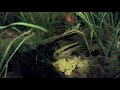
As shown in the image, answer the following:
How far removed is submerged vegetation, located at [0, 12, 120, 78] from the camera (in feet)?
5.87

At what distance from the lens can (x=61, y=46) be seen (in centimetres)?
183

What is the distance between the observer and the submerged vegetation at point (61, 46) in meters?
1.79

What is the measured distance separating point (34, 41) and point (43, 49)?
74 mm

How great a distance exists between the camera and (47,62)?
1807 mm

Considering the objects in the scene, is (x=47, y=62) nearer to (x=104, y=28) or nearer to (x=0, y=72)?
(x=0, y=72)
